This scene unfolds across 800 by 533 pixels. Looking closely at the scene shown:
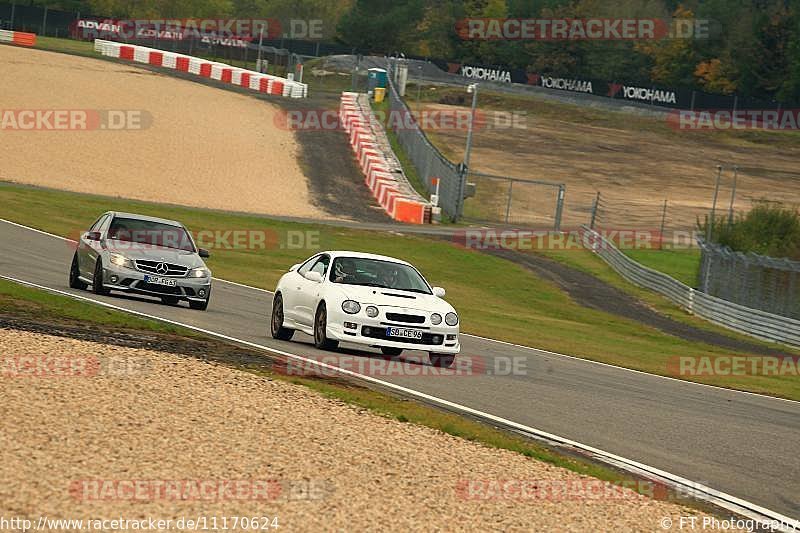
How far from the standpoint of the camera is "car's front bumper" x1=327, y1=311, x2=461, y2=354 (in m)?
Result: 17.1

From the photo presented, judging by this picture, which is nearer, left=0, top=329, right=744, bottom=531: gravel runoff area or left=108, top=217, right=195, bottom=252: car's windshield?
left=0, top=329, right=744, bottom=531: gravel runoff area

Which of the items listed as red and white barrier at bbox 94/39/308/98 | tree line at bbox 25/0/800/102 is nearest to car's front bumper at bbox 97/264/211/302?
red and white barrier at bbox 94/39/308/98

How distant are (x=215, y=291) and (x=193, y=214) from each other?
56.5 ft

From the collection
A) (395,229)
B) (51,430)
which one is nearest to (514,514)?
(51,430)

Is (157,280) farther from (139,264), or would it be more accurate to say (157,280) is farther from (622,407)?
(622,407)

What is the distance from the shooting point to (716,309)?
3756 centimetres

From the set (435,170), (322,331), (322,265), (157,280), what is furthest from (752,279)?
(435,170)

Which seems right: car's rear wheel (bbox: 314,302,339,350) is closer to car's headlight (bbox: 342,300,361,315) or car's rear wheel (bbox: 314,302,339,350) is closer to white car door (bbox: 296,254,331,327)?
white car door (bbox: 296,254,331,327)

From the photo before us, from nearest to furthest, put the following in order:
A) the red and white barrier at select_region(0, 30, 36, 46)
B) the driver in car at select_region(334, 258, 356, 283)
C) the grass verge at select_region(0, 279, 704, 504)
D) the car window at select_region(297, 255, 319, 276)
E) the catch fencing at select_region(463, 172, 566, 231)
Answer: the grass verge at select_region(0, 279, 704, 504) < the driver in car at select_region(334, 258, 356, 283) < the car window at select_region(297, 255, 319, 276) < the catch fencing at select_region(463, 172, 566, 231) < the red and white barrier at select_region(0, 30, 36, 46)

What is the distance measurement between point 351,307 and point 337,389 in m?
3.71

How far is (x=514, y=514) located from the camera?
9.05m

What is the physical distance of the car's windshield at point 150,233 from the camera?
22031 millimetres

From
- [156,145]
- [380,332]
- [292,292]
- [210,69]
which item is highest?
[210,69]

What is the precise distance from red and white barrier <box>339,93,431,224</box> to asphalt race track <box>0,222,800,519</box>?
1156 inches
